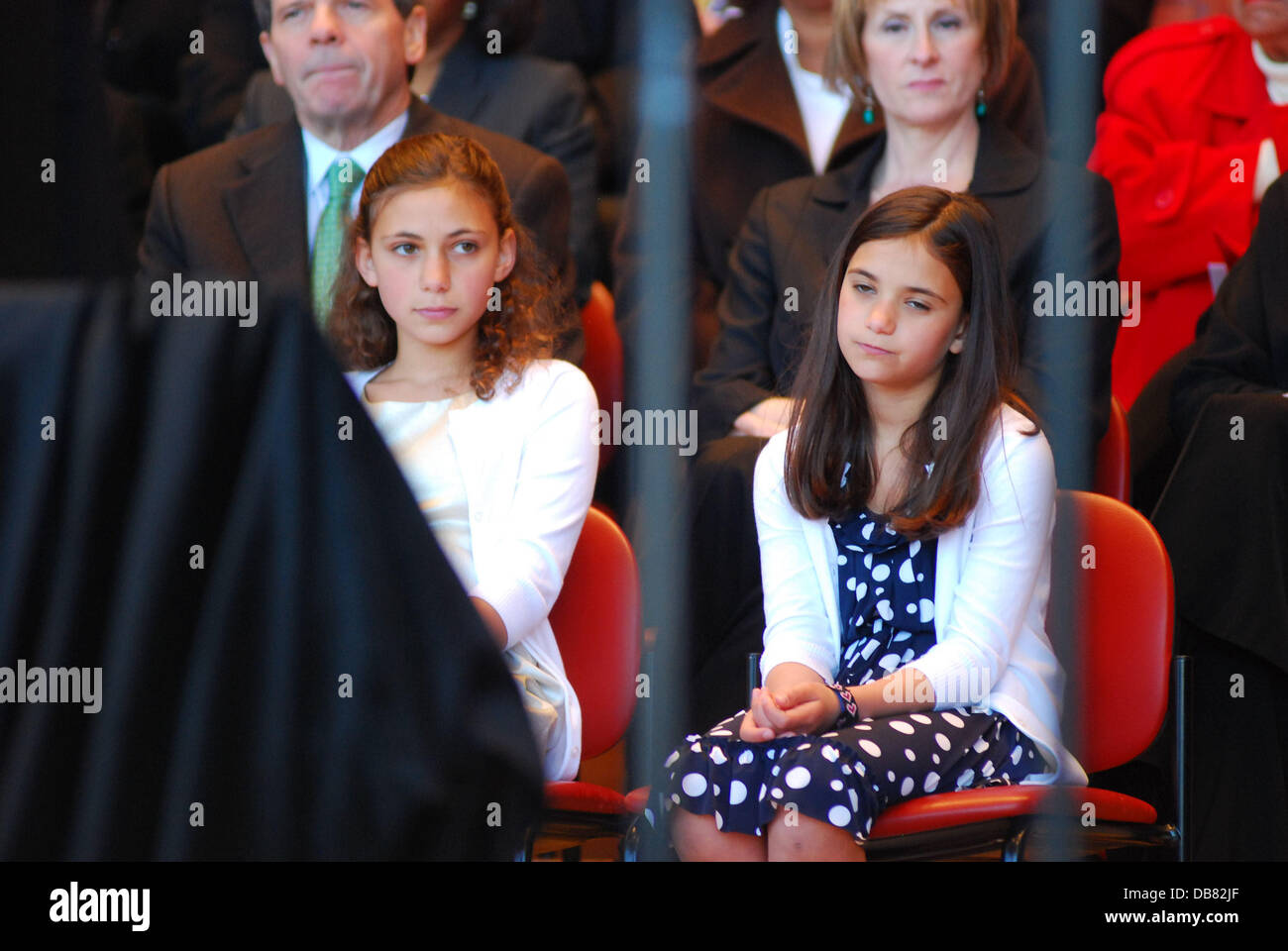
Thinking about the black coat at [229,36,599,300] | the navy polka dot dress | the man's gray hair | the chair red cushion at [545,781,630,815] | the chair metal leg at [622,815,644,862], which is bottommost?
the chair metal leg at [622,815,644,862]

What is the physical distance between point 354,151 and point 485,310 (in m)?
0.41

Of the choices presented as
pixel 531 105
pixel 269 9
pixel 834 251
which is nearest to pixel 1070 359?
pixel 834 251

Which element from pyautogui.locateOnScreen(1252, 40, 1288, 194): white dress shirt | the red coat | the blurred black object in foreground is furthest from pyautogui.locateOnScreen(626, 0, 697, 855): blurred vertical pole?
the blurred black object in foreground

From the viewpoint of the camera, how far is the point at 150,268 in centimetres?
205

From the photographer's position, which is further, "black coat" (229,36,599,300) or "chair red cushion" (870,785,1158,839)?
"black coat" (229,36,599,300)

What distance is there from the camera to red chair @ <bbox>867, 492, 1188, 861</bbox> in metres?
1.55

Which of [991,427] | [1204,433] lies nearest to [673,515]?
[991,427]

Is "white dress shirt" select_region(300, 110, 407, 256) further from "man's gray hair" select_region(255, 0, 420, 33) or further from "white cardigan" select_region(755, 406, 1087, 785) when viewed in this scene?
"white cardigan" select_region(755, 406, 1087, 785)

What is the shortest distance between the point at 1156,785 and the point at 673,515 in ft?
2.06

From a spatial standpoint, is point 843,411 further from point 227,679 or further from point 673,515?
point 227,679

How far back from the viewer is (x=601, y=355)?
7.00ft

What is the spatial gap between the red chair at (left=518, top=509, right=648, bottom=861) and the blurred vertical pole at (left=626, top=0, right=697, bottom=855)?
22mm

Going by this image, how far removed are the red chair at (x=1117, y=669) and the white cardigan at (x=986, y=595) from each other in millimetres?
39
